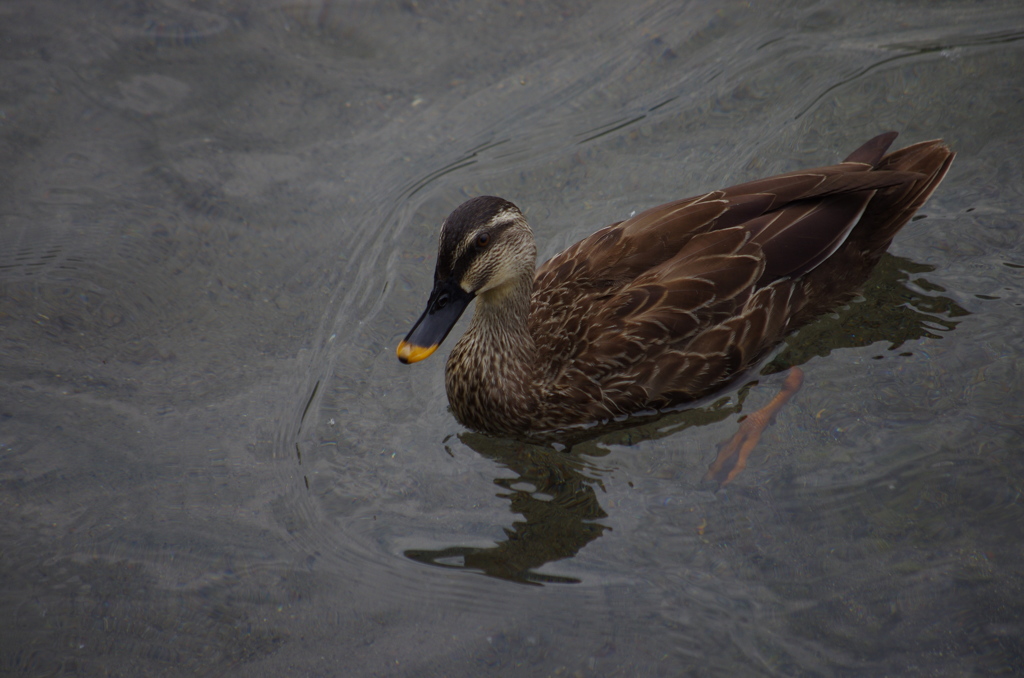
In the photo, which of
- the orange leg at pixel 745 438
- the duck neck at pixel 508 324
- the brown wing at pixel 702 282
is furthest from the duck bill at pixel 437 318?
the orange leg at pixel 745 438

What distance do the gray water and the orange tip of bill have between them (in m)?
0.72

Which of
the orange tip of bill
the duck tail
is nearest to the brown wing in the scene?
the duck tail

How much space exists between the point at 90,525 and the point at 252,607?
43.1 inches

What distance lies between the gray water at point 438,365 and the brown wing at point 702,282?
345 millimetres

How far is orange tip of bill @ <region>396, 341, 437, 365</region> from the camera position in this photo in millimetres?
4820

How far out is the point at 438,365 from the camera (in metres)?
5.97

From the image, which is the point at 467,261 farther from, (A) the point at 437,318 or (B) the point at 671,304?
(B) the point at 671,304

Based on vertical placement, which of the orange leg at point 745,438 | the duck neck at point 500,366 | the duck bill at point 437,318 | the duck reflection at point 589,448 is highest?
the duck bill at point 437,318

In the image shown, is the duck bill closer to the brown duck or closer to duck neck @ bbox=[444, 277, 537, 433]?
the brown duck

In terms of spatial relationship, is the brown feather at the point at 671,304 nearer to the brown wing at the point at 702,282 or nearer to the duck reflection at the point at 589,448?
the brown wing at the point at 702,282

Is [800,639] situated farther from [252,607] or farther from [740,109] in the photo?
[740,109]

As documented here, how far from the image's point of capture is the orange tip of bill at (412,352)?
15.8 feet

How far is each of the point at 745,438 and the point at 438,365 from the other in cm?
211

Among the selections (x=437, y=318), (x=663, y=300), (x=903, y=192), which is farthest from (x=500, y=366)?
(x=903, y=192)
